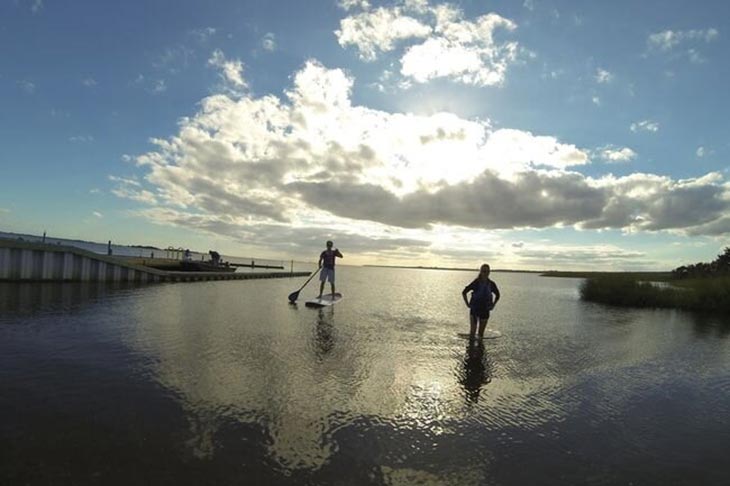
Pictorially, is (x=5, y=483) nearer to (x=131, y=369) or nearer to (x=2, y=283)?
(x=131, y=369)

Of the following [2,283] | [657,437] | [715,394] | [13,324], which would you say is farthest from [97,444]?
[2,283]

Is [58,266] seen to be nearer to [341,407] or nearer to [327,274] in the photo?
[327,274]

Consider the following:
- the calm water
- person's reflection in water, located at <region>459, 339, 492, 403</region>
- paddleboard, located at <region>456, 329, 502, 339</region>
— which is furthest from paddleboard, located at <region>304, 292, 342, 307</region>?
person's reflection in water, located at <region>459, 339, 492, 403</region>

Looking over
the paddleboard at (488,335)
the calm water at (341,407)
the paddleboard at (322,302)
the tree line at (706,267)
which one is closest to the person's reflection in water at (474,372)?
the calm water at (341,407)

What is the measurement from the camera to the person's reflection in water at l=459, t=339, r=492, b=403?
7.49 metres

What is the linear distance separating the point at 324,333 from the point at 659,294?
25252 mm

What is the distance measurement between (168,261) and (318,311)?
33.0 meters

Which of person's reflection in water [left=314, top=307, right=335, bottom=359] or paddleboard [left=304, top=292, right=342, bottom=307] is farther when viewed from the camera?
paddleboard [left=304, top=292, right=342, bottom=307]

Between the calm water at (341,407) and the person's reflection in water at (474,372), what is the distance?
59mm

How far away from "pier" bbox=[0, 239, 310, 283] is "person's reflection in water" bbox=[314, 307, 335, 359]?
17.5m

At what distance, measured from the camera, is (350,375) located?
807cm

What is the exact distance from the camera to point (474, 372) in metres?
8.87

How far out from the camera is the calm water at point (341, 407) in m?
4.47

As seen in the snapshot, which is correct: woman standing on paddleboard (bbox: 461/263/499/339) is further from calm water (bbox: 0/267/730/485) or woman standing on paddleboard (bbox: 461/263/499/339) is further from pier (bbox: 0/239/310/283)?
pier (bbox: 0/239/310/283)
